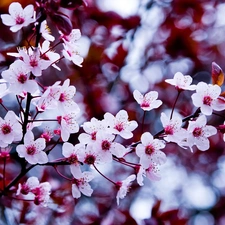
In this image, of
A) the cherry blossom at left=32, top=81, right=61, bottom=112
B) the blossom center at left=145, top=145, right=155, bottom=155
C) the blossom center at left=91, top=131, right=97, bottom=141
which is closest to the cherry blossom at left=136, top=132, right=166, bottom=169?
the blossom center at left=145, top=145, right=155, bottom=155

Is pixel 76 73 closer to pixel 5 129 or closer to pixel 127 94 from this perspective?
pixel 127 94

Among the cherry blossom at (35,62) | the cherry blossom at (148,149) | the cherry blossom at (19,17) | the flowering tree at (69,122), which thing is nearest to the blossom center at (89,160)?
the flowering tree at (69,122)

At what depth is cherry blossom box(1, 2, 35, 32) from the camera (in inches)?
38.0

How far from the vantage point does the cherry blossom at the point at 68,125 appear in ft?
3.41

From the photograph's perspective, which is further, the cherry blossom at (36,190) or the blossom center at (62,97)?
the cherry blossom at (36,190)

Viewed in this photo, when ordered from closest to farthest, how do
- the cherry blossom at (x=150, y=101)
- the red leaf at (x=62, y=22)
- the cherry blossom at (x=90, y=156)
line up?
the red leaf at (x=62, y=22) → the cherry blossom at (x=90, y=156) → the cherry blossom at (x=150, y=101)

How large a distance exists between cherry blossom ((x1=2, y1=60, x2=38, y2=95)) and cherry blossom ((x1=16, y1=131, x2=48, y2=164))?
0.11m

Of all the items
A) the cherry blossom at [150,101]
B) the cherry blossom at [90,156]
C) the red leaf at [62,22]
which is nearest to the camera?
the red leaf at [62,22]

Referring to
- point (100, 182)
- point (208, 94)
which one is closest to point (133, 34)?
point (100, 182)

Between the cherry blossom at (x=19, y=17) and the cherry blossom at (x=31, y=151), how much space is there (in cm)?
24

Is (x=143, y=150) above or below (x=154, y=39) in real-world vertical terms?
above

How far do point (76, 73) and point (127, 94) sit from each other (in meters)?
0.39

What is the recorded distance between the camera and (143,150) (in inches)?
41.2

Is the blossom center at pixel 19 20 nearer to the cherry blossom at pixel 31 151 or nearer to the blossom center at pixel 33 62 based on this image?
the blossom center at pixel 33 62
